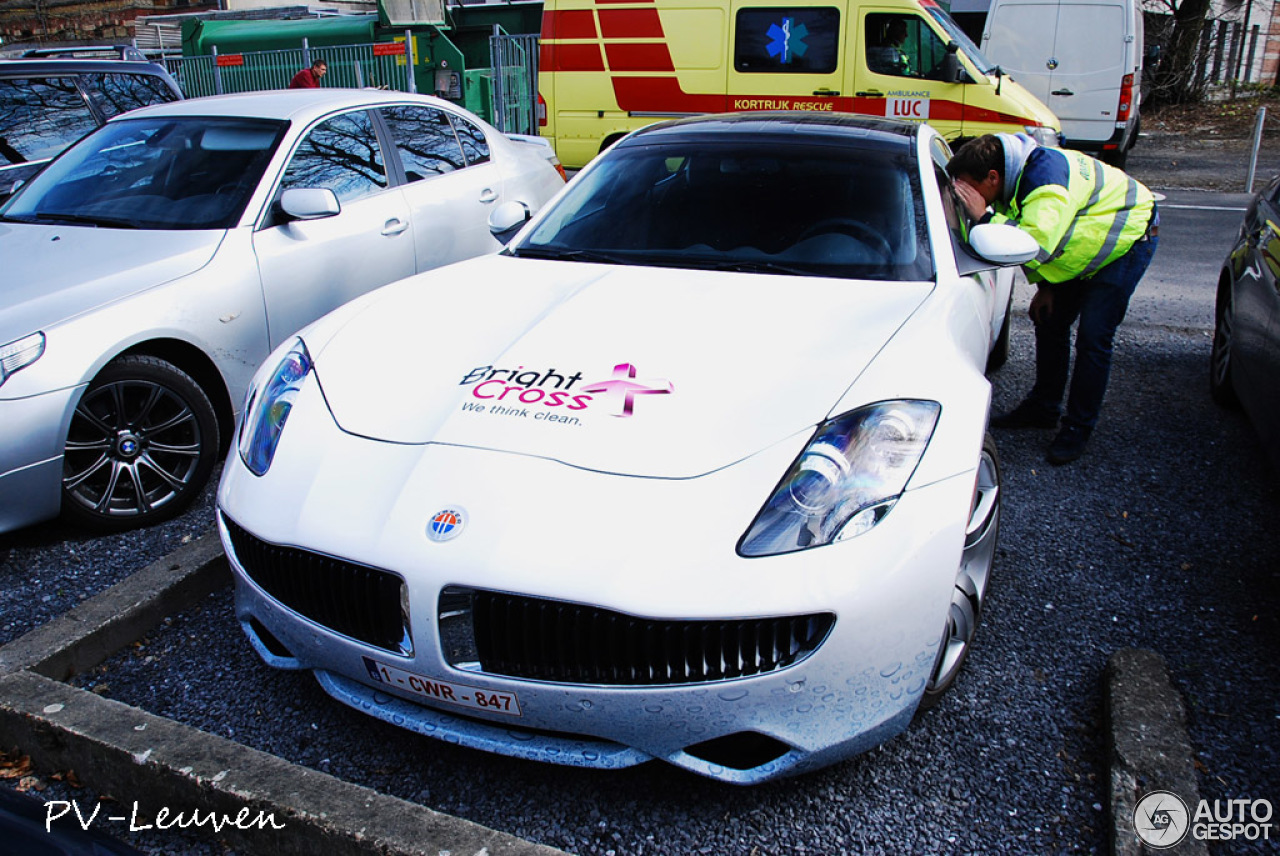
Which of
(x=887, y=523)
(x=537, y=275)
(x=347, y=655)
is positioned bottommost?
(x=347, y=655)

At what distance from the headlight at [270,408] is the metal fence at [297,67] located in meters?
13.0

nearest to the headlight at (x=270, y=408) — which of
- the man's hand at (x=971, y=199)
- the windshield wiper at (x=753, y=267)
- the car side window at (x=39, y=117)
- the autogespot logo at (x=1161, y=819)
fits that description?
the windshield wiper at (x=753, y=267)

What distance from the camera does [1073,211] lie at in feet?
13.0

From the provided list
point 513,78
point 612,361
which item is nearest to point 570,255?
point 612,361

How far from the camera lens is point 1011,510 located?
12.8 feet

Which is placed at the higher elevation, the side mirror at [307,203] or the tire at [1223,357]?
the side mirror at [307,203]

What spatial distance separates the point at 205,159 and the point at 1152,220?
4305 mm

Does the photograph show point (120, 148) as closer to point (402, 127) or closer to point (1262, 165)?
point (402, 127)

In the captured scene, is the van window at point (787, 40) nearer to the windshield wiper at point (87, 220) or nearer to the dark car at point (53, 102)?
the dark car at point (53, 102)

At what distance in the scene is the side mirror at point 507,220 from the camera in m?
3.90

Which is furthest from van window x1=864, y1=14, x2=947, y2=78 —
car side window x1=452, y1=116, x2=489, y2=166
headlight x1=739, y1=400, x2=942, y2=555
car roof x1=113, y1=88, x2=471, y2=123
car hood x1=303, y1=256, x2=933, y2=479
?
headlight x1=739, y1=400, x2=942, y2=555

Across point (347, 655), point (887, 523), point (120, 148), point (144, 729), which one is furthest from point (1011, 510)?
point (120, 148)

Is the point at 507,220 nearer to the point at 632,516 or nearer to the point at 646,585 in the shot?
the point at 632,516

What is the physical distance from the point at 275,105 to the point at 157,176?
0.70 meters
